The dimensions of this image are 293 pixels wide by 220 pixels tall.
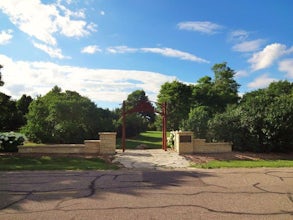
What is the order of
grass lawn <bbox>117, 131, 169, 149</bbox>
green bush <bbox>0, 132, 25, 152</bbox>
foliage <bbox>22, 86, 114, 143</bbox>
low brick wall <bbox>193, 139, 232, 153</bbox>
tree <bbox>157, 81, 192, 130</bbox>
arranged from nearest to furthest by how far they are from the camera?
low brick wall <bbox>193, 139, 232, 153</bbox>
green bush <bbox>0, 132, 25, 152</bbox>
foliage <bbox>22, 86, 114, 143</bbox>
grass lawn <bbox>117, 131, 169, 149</bbox>
tree <bbox>157, 81, 192, 130</bbox>

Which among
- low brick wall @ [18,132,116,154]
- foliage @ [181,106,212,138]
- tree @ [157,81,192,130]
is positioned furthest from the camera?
tree @ [157,81,192,130]

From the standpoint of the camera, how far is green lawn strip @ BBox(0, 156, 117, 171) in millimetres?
11633

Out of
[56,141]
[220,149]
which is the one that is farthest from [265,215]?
[56,141]

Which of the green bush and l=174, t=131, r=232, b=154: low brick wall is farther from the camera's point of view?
the green bush

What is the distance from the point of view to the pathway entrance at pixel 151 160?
1268cm

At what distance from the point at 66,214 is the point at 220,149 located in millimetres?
12136

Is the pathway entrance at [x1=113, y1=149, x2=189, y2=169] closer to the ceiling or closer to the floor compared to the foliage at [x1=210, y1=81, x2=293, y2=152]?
closer to the floor

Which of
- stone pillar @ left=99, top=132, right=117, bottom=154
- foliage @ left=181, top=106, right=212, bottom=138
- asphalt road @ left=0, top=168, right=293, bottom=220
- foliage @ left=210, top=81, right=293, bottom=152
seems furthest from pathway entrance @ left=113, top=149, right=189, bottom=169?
foliage @ left=210, top=81, right=293, bottom=152

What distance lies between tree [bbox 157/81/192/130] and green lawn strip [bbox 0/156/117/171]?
20.9 metres

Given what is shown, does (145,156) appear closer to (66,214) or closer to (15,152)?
(15,152)

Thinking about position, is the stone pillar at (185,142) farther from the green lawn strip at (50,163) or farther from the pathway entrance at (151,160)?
the green lawn strip at (50,163)

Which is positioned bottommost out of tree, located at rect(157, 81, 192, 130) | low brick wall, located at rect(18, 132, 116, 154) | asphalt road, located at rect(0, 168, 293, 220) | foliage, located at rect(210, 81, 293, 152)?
asphalt road, located at rect(0, 168, 293, 220)

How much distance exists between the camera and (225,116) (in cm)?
1764

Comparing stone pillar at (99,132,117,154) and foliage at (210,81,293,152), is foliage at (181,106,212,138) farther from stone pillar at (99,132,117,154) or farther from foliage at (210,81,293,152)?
stone pillar at (99,132,117,154)
